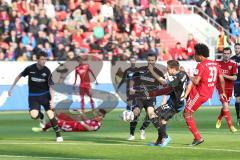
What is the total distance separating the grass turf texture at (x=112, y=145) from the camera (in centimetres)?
1719

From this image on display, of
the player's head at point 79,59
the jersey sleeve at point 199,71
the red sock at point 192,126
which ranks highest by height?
the jersey sleeve at point 199,71

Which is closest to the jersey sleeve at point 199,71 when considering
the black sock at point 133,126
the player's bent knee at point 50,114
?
the black sock at point 133,126

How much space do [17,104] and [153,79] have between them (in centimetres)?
1453

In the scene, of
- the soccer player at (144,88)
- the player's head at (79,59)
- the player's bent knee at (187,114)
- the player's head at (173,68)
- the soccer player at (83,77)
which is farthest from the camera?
the player's head at (79,59)

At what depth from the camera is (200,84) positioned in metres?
19.4

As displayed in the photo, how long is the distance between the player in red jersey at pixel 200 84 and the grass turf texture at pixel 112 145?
52 centimetres

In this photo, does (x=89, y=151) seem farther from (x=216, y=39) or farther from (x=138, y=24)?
(x=216, y=39)

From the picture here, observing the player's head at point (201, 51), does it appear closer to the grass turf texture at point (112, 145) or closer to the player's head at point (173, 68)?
the player's head at point (173, 68)

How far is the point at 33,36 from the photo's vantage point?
118 ft

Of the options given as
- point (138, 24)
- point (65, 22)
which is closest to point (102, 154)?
point (65, 22)

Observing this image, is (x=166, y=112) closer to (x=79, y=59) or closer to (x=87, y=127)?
(x=87, y=127)

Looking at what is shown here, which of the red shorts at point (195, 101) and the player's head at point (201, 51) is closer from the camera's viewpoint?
the player's head at point (201, 51)

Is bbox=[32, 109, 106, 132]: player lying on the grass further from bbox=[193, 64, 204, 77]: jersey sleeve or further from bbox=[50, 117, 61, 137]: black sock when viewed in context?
bbox=[193, 64, 204, 77]: jersey sleeve

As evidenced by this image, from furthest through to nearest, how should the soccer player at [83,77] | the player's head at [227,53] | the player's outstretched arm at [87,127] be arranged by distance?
1. the soccer player at [83,77]
2. the player's head at [227,53]
3. the player's outstretched arm at [87,127]
